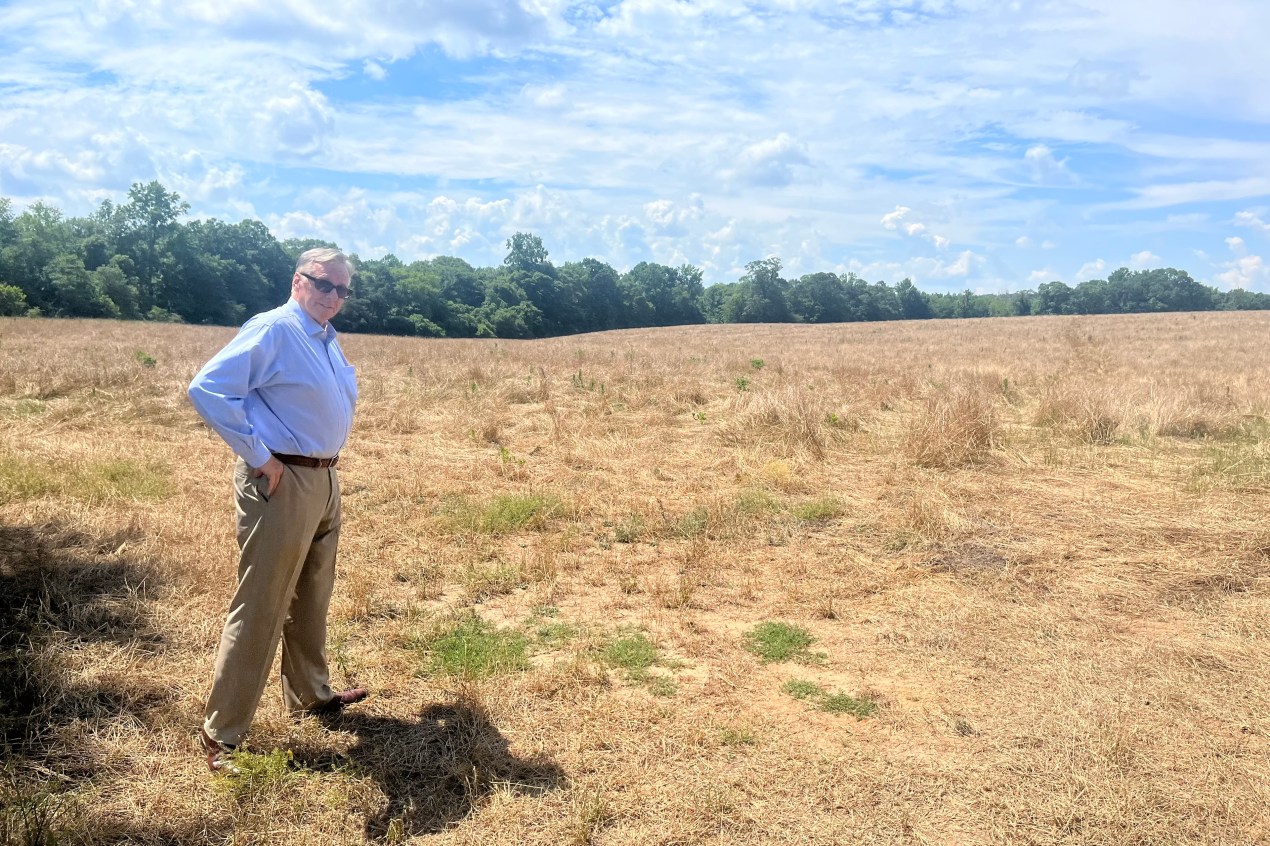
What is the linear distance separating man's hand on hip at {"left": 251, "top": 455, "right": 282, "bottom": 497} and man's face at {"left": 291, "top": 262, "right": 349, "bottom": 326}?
0.62 meters

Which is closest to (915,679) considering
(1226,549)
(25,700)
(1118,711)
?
(1118,711)

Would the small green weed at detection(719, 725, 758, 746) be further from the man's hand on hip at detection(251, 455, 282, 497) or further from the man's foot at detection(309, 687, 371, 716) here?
the man's hand on hip at detection(251, 455, 282, 497)

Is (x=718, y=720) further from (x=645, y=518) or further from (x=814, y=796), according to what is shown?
(x=645, y=518)

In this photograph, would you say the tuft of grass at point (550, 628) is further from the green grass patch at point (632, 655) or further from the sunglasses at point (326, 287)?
the sunglasses at point (326, 287)

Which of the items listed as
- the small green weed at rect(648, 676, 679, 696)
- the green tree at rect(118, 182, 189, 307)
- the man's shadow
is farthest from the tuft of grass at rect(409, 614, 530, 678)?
the green tree at rect(118, 182, 189, 307)

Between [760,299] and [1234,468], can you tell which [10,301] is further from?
[760,299]

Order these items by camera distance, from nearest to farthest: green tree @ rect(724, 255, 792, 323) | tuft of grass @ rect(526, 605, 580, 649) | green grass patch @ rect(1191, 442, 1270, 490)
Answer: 1. tuft of grass @ rect(526, 605, 580, 649)
2. green grass patch @ rect(1191, 442, 1270, 490)
3. green tree @ rect(724, 255, 792, 323)

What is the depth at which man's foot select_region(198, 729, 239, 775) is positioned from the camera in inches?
120

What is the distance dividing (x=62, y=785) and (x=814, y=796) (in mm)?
2875

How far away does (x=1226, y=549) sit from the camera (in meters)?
5.87

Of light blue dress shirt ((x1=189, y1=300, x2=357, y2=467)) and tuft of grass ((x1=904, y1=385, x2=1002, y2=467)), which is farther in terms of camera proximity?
tuft of grass ((x1=904, y1=385, x2=1002, y2=467))

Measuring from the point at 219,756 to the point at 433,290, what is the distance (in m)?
69.3

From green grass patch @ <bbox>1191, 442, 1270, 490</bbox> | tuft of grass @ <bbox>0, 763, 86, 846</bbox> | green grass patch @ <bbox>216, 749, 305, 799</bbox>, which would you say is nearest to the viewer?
tuft of grass @ <bbox>0, 763, 86, 846</bbox>

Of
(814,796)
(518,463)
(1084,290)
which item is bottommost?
(814,796)
